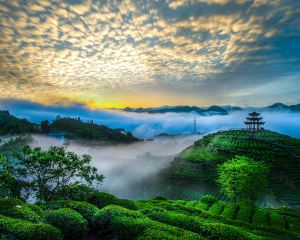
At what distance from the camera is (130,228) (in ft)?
47.0

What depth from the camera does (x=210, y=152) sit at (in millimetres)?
142750

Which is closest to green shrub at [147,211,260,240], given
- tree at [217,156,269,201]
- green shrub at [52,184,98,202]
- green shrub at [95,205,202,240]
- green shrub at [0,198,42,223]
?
green shrub at [95,205,202,240]

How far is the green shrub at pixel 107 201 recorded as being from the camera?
20.9 metres

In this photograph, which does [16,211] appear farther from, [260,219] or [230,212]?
[260,219]

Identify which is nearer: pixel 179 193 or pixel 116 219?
pixel 116 219

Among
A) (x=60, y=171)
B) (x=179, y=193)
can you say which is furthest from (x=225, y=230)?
(x=179, y=193)

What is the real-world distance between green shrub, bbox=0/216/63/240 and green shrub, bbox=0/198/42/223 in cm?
170

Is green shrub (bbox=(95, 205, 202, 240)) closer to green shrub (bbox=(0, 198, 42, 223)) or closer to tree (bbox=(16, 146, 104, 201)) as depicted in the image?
green shrub (bbox=(0, 198, 42, 223))

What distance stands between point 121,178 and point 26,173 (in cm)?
17299

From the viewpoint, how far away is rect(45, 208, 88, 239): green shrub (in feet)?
45.3

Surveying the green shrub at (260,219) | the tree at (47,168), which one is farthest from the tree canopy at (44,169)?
the green shrub at (260,219)

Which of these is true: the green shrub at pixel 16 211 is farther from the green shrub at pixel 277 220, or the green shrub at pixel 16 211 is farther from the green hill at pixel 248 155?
the green hill at pixel 248 155

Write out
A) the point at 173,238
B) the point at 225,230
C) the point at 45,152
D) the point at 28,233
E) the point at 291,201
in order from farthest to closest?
the point at 291,201, the point at 45,152, the point at 225,230, the point at 173,238, the point at 28,233

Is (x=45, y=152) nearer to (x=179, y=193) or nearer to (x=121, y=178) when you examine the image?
(x=179, y=193)
